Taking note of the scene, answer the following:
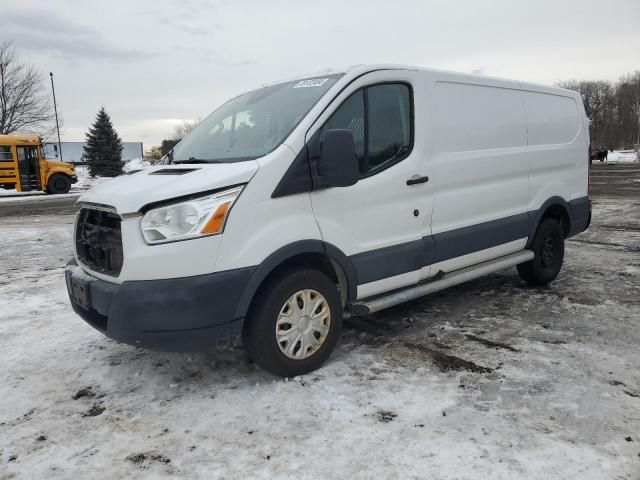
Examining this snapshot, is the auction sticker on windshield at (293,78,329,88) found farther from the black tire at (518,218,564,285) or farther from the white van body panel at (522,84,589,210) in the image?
the black tire at (518,218,564,285)

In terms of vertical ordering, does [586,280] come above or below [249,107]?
below

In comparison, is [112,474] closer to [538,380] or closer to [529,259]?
[538,380]

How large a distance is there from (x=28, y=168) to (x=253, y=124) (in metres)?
22.7

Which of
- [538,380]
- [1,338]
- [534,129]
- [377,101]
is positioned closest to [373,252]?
[377,101]

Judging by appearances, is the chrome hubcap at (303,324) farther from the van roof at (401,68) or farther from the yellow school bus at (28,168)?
the yellow school bus at (28,168)

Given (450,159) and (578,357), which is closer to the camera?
(578,357)

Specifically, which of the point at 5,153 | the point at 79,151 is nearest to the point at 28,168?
the point at 5,153

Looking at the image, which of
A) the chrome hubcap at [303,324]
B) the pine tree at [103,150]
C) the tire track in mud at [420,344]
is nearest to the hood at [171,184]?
the chrome hubcap at [303,324]

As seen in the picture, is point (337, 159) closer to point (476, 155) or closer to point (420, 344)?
point (420, 344)

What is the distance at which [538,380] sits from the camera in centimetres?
329

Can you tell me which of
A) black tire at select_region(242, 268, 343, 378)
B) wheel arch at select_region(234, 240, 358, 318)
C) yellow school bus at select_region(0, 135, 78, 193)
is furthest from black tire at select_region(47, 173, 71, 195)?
black tire at select_region(242, 268, 343, 378)

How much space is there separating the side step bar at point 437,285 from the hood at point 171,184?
1.31 meters

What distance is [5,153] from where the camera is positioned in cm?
2195

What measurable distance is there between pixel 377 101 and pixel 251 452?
2.54 m
